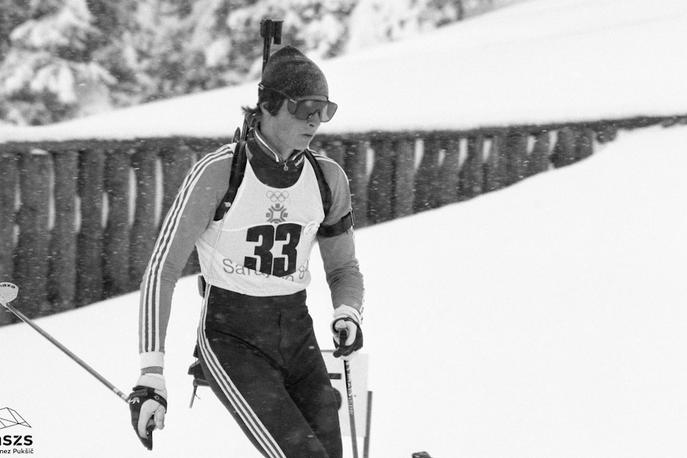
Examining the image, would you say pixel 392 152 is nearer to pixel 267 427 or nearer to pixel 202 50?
pixel 267 427

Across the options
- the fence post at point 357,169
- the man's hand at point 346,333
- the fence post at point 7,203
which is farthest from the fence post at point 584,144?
the man's hand at point 346,333

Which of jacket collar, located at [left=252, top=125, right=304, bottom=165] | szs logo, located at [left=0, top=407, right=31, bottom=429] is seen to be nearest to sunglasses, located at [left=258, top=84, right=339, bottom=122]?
jacket collar, located at [left=252, top=125, right=304, bottom=165]

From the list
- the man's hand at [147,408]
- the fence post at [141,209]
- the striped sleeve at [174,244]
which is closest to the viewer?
the man's hand at [147,408]

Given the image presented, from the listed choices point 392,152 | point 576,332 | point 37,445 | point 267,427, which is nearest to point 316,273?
point 392,152

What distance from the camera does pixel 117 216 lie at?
7117 mm

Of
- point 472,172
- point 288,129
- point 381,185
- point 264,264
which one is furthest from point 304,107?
point 472,172

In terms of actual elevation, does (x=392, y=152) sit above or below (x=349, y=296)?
above

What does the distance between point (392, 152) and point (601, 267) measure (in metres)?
2.02

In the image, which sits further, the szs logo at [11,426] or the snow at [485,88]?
the snow at [485,88]

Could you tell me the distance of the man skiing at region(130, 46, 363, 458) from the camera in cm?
311

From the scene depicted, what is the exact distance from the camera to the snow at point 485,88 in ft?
25.9

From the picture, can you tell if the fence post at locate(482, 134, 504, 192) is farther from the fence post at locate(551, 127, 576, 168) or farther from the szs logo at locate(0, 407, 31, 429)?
the szs logo at locate(0, 407, 31, 429)

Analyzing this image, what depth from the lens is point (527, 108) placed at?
8562mm

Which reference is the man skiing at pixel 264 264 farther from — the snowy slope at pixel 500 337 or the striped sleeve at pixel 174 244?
the snowy slope at pixel 500 337
